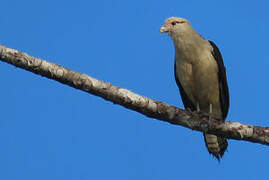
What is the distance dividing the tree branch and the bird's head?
1408 millimetres

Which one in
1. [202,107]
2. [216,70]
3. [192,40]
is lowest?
[202,107]

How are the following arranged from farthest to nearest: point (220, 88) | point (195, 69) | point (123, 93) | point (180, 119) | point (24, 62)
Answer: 1. point (220, 88)
2. point (195, 69)
3. point (180, 119)
4. point (123, 93)
5. point (24, 62)

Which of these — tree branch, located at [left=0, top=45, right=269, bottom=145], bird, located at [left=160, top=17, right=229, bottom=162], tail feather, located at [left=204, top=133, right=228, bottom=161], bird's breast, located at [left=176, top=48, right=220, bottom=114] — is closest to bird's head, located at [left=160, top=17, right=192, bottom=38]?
bird, located at [left=160, top=17, right=229, bottom=162]

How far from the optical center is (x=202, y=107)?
17.7 feet

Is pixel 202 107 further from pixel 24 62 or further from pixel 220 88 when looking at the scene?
pixel 24 62

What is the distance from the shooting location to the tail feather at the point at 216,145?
521 cm

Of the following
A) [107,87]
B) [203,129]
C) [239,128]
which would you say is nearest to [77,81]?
[107,87]

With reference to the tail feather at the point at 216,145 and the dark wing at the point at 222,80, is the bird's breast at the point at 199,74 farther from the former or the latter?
the tail feather at the point at 216,145

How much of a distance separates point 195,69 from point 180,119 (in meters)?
1.09

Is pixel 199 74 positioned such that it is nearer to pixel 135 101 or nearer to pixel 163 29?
pixel 163 29

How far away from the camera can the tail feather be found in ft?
17.1

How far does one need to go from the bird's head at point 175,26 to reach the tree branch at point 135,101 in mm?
1408

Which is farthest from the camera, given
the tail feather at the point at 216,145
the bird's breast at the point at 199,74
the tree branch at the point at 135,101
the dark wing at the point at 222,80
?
the tail feather at the point at 216,145

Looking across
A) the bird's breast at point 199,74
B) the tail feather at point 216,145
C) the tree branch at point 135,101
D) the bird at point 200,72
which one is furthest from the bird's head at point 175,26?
the tail feather at point 216,145
